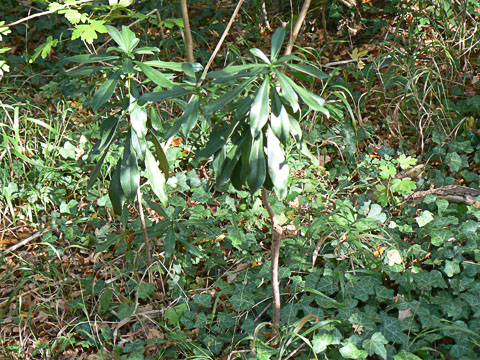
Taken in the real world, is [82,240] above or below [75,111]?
below

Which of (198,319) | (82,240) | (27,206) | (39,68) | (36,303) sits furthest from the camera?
A: (39,68)

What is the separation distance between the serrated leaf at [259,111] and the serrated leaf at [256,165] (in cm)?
9

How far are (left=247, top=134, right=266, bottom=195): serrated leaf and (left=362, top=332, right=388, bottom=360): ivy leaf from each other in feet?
2.80

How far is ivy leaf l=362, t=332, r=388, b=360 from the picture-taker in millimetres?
2078

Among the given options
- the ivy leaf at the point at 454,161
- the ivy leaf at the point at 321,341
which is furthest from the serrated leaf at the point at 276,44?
the ivy leaf at the point at 454,161

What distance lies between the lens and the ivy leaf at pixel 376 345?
2078mm

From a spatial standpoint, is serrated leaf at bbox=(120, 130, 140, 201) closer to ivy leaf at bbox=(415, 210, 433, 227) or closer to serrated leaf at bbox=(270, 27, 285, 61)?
serrated leaf at bbox=(270, 27, 285, 61)

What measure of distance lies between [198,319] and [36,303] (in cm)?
91

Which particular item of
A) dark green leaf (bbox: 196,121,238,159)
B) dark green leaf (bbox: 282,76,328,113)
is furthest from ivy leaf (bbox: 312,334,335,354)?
dark green leaf (bbox: 282,76,328,113)

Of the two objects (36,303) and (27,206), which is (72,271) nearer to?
A: (36,303)

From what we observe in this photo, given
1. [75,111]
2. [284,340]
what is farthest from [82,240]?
[284,340]

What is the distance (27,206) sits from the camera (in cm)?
316

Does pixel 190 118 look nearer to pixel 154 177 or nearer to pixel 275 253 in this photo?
pixel 154 177

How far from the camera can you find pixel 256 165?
171cm
